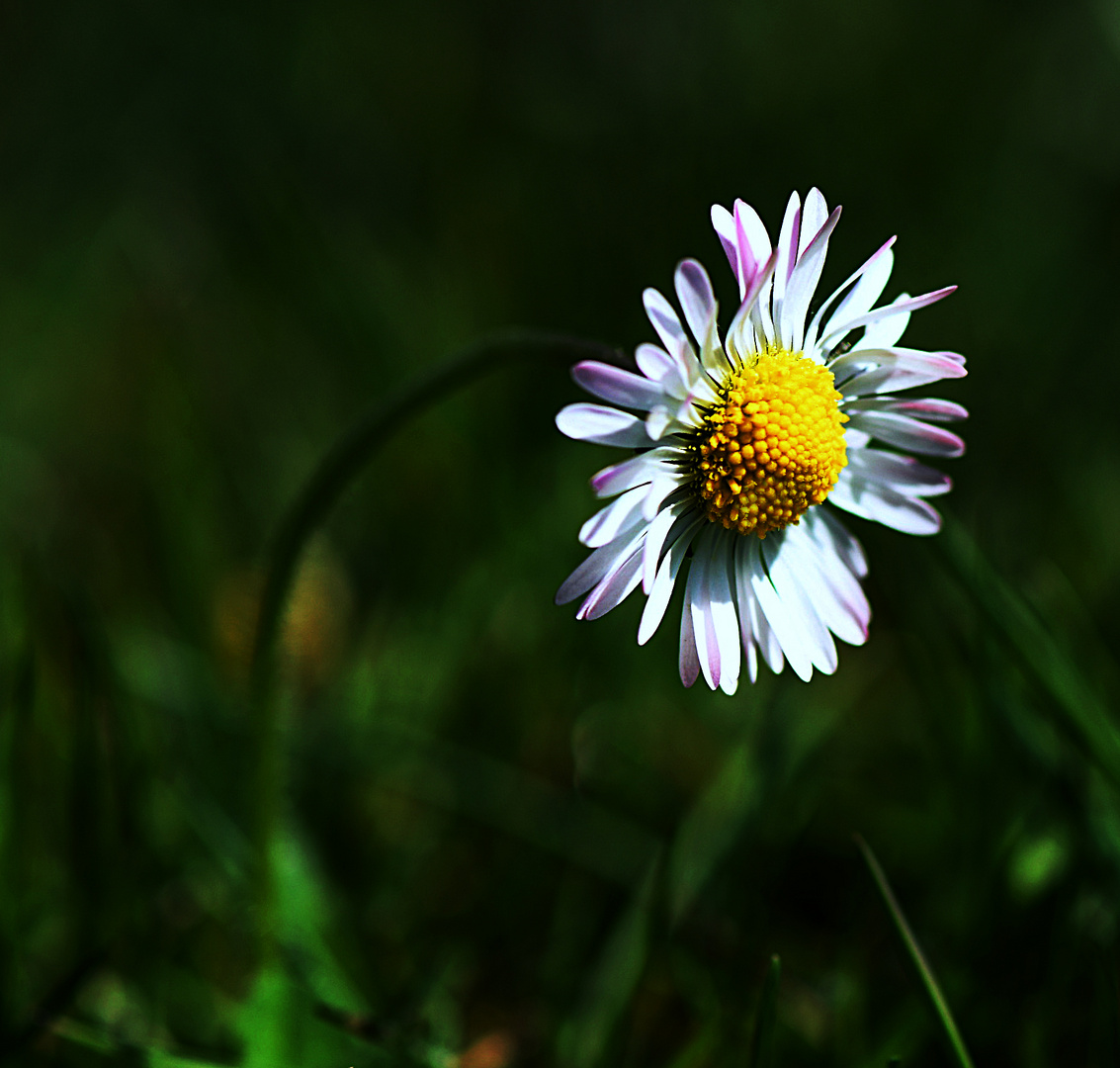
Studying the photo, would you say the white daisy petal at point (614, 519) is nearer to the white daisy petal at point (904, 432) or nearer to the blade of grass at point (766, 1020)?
the white daisy petal at point (904, 432)

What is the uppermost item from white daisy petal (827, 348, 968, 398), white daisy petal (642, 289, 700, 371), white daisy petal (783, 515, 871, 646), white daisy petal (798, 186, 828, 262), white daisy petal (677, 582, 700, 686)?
white daisy petal (798, 186, 828, 262)

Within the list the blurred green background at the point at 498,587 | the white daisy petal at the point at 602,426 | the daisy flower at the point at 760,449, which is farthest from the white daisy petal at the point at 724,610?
the blurred green background at the point at 498,587

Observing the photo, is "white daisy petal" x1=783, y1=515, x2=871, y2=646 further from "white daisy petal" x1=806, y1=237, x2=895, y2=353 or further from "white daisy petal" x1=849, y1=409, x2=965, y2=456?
"white daisy petal" x1=806, y1=237, x2=895, y2=353

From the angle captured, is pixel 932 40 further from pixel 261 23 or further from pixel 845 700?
pixel 845 700

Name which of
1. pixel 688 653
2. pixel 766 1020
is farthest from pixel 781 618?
pixel 766 1020

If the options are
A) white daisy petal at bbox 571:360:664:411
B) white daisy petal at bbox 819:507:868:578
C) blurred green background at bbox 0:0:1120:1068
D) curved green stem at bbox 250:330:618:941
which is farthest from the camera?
blurred green background at bbox 0:0:1120:1068

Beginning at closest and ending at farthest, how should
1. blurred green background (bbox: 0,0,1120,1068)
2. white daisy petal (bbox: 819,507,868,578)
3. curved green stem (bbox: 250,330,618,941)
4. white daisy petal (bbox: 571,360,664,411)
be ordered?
white daisy petal (bbox: 571,360,664,411)
curved green stem (bbox: 250,330,618,941)
white daisy petal (bbox: 819,507,868,578)
blurred green background (bbox: 0,0,1120,1068)

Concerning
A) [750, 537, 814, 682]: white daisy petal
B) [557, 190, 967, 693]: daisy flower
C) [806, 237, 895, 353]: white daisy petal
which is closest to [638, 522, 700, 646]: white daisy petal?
[557, 190, 967, 693]: daisy flower

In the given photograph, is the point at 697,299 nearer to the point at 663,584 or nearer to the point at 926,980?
the point at 663,584
